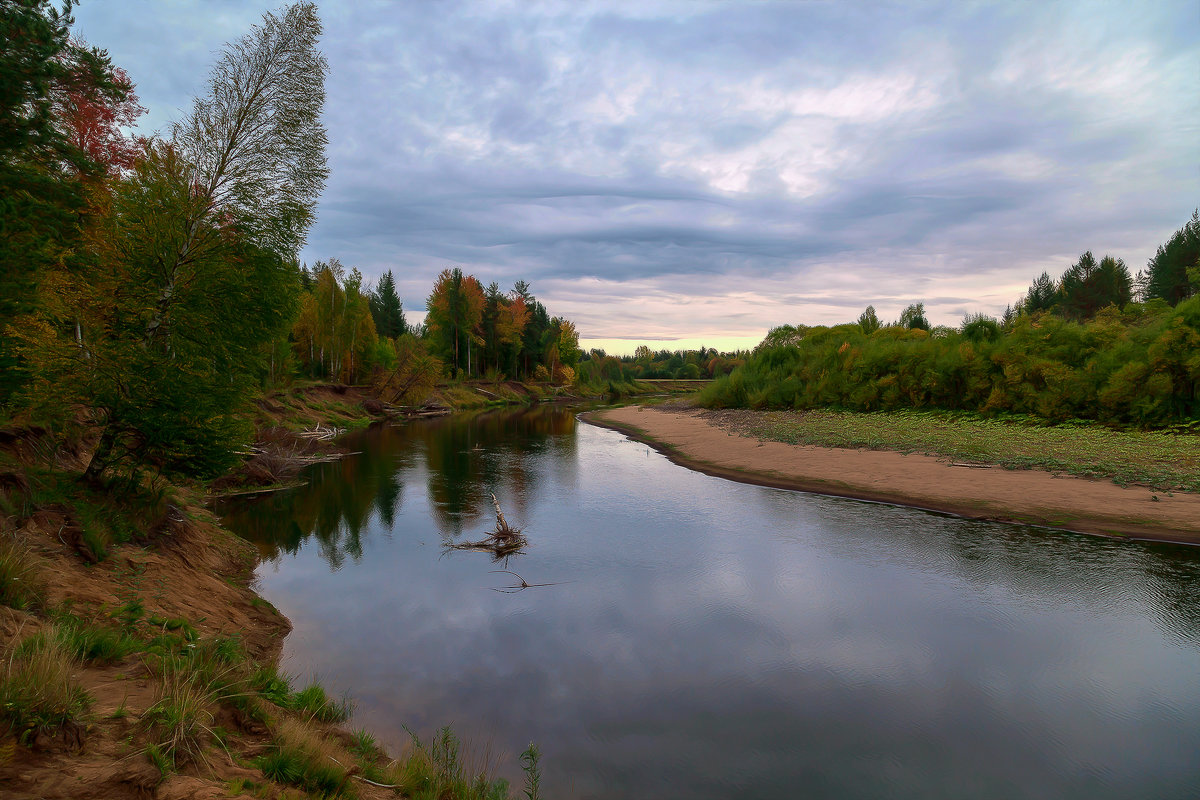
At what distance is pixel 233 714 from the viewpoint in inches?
231

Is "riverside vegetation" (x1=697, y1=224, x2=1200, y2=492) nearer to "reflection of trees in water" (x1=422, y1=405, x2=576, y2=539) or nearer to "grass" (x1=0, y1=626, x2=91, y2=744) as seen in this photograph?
"reflection of trees in water" (x1=422, y1=405, x2=576, y2=539)

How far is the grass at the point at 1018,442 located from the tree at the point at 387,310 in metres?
61.1

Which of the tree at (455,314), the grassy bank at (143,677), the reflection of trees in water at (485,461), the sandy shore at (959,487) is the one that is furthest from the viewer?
the tree at (455,314)

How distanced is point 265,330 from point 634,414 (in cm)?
4817

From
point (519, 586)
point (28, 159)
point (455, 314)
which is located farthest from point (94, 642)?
point (455, 314)

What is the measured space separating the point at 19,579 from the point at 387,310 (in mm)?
83368

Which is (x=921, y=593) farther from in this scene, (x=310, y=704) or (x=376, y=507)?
(x=376, y=507)

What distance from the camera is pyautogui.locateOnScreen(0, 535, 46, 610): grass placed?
20.1 ft

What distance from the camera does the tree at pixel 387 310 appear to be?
82.9 meters

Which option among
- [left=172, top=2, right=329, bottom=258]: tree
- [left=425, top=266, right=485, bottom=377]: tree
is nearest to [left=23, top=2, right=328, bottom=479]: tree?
[left=172, top=2, right=329, bottom=258]: tree

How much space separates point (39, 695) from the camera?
417 centimetres

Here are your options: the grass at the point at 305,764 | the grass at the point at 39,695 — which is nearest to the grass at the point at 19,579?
the grass at the point at 39,695

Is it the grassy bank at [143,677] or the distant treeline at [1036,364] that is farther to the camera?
the distant treeline at [1036,364]

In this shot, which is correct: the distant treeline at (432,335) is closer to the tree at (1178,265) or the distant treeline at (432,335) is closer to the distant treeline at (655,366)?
the distant treeline at (655,366)
